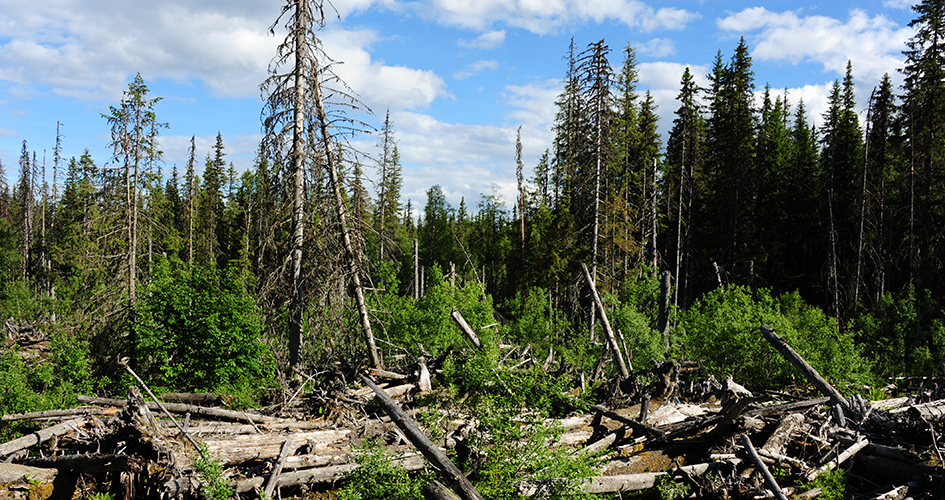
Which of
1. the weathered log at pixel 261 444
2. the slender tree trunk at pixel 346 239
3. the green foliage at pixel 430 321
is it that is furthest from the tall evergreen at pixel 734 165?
the weathered log at pixel 261 444

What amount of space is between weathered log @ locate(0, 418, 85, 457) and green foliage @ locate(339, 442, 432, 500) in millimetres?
6127

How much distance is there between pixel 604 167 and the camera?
24078 mm

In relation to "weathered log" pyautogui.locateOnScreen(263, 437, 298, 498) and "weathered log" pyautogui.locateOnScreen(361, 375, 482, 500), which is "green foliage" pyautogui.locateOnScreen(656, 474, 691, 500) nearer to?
"weathered log" pyautogui.locateOnScreen(361, 375, 482, 500)

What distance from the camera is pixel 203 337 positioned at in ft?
45.7

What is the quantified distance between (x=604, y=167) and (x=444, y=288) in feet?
35.0

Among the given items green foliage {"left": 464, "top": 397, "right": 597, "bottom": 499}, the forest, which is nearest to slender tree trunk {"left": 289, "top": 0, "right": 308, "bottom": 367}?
the forest

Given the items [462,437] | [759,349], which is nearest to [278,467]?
[462,437]

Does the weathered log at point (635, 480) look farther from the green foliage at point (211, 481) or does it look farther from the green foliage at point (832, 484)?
the green foliage at point (211, 481)

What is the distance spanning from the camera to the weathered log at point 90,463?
328 inches

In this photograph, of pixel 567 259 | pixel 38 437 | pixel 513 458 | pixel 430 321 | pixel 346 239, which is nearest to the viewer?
pixel 513 458

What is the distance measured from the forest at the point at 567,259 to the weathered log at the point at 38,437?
3.08m

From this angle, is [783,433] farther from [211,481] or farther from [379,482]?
[211,481]

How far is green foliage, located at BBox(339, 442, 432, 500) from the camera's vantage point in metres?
6.49

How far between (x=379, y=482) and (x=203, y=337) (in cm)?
916
